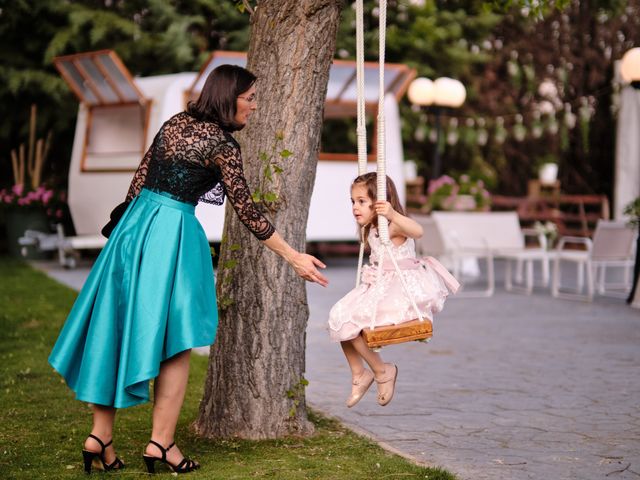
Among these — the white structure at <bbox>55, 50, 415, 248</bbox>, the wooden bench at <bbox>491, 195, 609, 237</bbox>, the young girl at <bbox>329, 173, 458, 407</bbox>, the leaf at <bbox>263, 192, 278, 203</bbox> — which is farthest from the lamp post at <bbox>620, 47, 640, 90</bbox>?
the leaf at <bbox>263, 192, 278, 203</bbox>

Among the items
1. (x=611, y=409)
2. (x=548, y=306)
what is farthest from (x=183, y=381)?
(x=548, y=306)

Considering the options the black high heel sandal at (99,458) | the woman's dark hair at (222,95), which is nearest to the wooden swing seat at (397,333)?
the woman's dark hair at (222,95)

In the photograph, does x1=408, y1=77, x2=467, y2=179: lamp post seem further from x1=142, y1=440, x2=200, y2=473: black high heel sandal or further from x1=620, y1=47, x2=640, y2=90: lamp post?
x1=142, y1=440, x2=200, y2=473: black high heel sandal

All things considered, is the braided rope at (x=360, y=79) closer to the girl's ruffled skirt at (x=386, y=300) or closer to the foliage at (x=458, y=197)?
the girl's ruffled skirt at (x=386, y=300)

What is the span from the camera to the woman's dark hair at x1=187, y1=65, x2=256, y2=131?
423 cm

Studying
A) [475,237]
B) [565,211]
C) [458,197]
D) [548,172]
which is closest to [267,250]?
[475,237]

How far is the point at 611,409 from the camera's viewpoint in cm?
580

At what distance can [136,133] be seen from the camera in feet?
50.7

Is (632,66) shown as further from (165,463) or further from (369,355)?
(165,463)

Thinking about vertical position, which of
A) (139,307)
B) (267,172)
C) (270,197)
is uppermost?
(267,172)

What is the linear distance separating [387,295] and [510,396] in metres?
2.15

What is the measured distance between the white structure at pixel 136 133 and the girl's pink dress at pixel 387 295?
957 centimetres

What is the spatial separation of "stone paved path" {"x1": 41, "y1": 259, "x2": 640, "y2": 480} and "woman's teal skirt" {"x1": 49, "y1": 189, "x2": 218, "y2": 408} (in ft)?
4.36

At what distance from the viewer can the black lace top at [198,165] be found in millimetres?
4191
